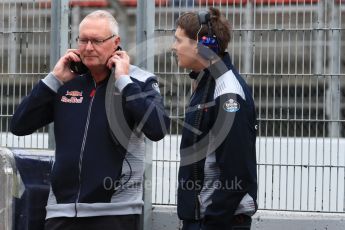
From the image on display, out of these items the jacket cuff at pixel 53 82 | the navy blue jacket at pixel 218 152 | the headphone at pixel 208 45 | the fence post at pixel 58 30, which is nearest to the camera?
the navy blue jacket at pixel 218 152

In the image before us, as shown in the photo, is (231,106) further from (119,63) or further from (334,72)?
(334,72)

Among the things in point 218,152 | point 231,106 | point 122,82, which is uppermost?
point 122,82

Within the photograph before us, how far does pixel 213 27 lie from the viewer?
415 cm

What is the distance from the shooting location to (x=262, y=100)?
6090 mm

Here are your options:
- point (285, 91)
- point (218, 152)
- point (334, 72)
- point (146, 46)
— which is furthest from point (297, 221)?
point (218, 152)

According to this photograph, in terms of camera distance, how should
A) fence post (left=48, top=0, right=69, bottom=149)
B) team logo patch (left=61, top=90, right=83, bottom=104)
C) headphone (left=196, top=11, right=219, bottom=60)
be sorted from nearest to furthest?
headphone (left=196, top=11, right=219, bottom=60)
team logo patch (left=61, top=90, right=83, bottom=104)
fence post (left=48, top=0, right=69, bottom=149)

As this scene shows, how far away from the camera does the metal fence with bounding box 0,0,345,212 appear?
600 cm

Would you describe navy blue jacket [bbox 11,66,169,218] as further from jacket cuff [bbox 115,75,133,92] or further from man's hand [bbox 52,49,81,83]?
man's hand [bbox 52,49,81,83]

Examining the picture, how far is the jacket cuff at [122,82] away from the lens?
13.8 ft

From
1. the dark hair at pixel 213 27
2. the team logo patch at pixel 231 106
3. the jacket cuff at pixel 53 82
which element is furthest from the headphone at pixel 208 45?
the jacket cuff at pixel 53 82

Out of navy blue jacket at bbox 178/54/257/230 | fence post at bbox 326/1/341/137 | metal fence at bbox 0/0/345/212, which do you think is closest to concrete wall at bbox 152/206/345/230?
metal fence at bbox 0/0/345/212

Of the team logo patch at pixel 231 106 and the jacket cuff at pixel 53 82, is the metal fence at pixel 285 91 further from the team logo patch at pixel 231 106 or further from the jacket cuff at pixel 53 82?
the team logo patch at pixel 231 106

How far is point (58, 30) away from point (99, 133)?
224 cm

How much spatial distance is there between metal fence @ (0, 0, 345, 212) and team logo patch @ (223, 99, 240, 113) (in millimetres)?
2173
